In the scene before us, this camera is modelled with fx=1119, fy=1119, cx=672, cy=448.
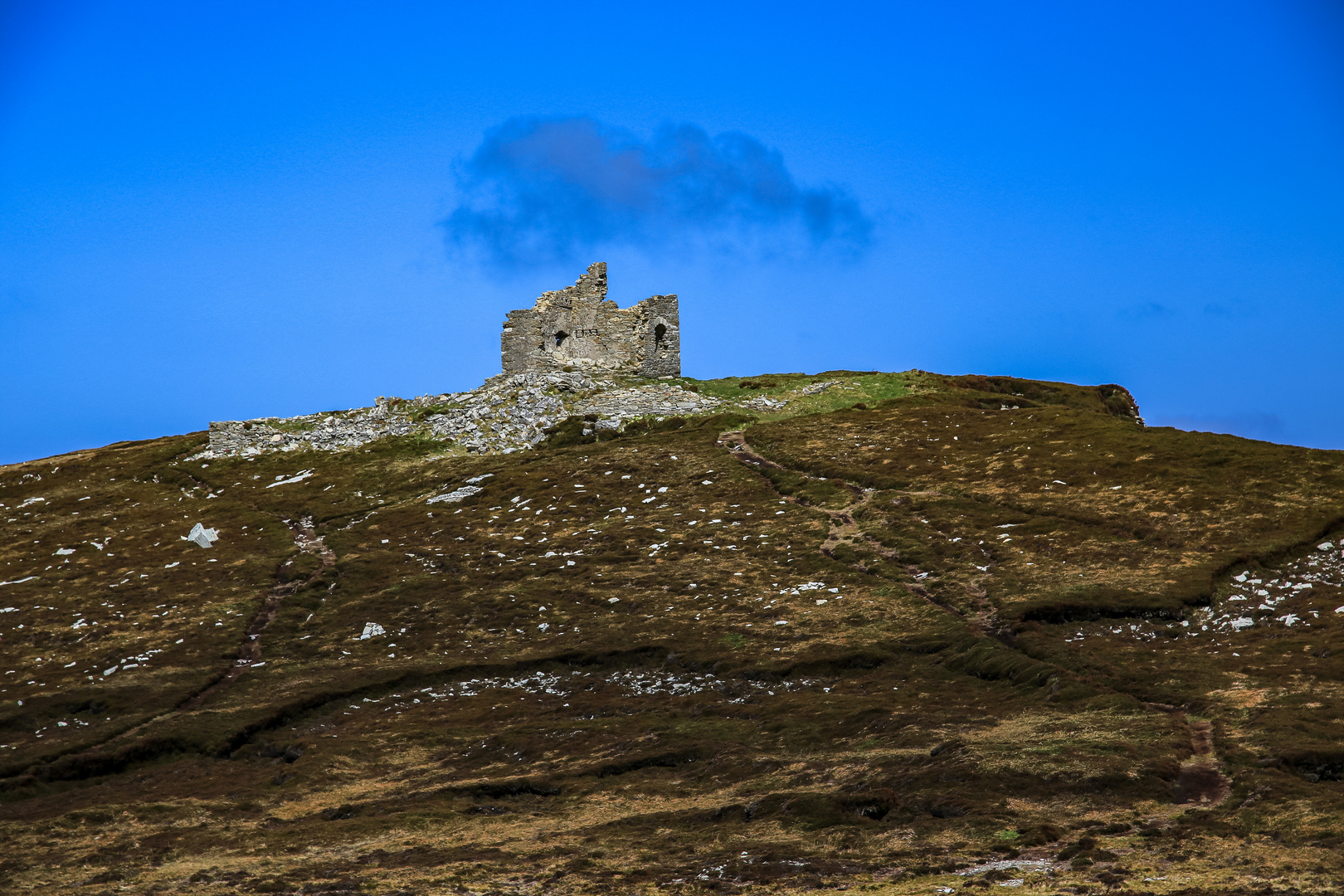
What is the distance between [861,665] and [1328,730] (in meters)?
14.9

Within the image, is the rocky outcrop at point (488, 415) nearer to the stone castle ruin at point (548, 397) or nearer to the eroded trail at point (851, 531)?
the stone castle ruin at point (548, 397)

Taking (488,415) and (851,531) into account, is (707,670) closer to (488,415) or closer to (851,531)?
(851,531)

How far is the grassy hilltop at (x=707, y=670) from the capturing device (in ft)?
84.2

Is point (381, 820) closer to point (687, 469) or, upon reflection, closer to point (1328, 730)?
point (1328, 730)

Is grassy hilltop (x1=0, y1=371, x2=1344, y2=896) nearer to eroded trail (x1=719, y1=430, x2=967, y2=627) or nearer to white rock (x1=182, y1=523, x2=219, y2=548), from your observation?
eroded trail (x1=719, y1=430, x2=967, y2=627)

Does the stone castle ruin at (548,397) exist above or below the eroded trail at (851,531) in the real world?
above

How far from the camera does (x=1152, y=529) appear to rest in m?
48.3

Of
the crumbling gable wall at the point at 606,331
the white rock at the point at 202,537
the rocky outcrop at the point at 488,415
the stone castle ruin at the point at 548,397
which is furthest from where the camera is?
the crumbling gable wall at the point at 606,331

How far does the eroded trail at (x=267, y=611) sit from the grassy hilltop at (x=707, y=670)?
0.23 meters

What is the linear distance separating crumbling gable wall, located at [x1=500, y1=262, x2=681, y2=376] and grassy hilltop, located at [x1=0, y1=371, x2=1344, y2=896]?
15.8 meters

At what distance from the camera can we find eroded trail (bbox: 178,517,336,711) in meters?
43.7

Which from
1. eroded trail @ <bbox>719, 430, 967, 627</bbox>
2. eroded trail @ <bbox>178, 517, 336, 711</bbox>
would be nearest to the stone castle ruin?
eroded trail @ <bbox>719, 430, 967, 627</bbox>

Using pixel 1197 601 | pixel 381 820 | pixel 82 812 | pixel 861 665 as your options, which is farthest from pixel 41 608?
pixel 1197 601

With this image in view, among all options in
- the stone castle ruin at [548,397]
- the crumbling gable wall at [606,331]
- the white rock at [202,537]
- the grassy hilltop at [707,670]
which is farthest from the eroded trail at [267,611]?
the crumbling gable wall at [606,331]
